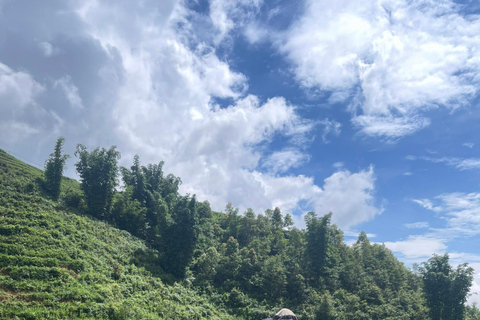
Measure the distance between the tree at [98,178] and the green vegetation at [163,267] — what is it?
0.63 feet

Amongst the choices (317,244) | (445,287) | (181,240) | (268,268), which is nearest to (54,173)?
(181,240)

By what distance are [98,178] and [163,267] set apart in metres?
20.8

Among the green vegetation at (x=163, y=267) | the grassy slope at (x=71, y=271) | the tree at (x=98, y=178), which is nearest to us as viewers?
the grassy slope at (x=71, y=271)

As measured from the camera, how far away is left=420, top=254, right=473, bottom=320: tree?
41.8 meters

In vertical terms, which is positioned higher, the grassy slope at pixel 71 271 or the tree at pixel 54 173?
the tree at pixel 54 173

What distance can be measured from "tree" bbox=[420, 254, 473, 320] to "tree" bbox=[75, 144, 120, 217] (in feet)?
184

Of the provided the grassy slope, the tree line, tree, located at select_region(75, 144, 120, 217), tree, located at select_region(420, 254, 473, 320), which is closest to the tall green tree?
the tree line

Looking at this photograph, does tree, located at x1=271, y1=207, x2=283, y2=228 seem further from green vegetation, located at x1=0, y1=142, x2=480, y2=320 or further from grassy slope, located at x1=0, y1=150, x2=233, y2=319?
grassy slope, located at x1=0, y1=150, x2=233, y2=319

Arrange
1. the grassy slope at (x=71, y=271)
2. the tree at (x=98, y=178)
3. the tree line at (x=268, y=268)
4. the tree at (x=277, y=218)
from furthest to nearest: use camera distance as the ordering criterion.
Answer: the tree at (x=277, y=218) < the tree at (x=98, y=178) < the tree line at (x=268, y=268) < the grassy slope at (x=71, y=271)

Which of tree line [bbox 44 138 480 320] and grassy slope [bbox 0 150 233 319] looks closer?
grassy slope [bbox 0 150 233 319]

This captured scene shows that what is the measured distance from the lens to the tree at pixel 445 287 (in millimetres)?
41812

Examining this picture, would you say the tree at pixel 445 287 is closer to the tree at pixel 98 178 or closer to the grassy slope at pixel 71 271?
the grassy slope at pixel 71 271

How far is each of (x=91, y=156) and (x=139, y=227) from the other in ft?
53.2

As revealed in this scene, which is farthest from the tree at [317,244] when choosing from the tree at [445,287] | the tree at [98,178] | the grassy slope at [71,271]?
the tree at [98,178]
